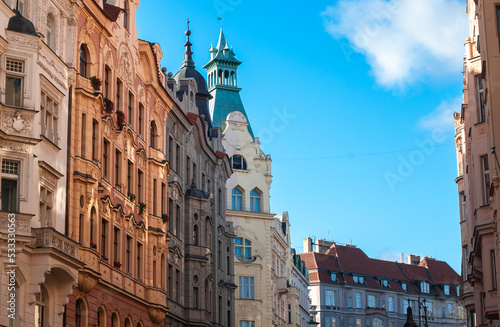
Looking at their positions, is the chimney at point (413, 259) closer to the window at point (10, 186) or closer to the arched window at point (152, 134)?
the arched window at point (152, 134)

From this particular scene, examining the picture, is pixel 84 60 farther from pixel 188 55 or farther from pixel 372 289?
pixel 372 289

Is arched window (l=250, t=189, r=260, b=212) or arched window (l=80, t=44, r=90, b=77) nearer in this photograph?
arched window (l=80, t=44, r=90, b=77)

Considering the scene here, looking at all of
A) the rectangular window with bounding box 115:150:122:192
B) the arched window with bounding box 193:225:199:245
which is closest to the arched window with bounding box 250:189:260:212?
the arched window with bounding box 193:225:199:245

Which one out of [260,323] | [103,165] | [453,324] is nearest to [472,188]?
[103,165]

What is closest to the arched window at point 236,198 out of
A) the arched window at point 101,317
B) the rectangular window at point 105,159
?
the rectangular window at point 105,159

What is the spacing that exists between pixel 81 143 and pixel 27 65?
5975mm

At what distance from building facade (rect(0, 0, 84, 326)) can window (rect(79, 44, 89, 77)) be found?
3165 millimetres

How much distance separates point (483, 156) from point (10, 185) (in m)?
24.5

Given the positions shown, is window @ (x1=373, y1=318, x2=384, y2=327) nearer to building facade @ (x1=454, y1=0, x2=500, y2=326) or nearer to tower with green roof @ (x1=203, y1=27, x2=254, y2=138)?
tower with green roof @ (x1=203, y1=27, x2=254, y2=138)

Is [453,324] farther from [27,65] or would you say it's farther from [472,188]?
[27,65]

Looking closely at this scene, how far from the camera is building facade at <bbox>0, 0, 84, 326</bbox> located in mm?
30609

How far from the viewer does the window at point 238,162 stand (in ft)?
275

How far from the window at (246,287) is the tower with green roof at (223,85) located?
1310cm

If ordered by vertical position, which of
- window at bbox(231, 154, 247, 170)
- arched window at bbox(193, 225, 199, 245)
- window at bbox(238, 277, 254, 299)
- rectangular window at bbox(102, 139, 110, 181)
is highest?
window at bbox(231, 154, 247, 170)
